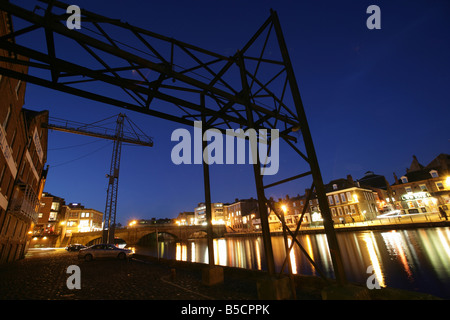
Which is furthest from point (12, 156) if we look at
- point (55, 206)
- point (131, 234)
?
point (55, 206)

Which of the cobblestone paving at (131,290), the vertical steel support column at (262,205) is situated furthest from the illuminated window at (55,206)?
the vertical steel support column at (262,205)

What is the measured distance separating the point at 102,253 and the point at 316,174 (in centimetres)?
2158

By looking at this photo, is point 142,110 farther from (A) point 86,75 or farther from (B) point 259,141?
(B) point 259,141

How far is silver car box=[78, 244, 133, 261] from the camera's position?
61.9 feet

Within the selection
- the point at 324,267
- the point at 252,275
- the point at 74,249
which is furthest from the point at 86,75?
the point at 74,249

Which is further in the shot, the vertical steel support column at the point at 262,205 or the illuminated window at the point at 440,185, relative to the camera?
the illuminated window at the point at 440,185

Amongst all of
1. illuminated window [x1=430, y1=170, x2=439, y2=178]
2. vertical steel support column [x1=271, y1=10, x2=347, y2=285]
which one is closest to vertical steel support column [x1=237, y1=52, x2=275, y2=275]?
vertical steel support column [x1=271, y1=10, x2=347, y2=285]

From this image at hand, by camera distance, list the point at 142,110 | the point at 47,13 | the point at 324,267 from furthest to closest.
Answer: the point at 324,267
the point at 142,110
the point at 47,13

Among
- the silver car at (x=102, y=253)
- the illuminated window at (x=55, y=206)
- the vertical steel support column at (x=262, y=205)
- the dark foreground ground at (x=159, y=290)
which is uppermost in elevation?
the illuminated window at (x=55, y=206)

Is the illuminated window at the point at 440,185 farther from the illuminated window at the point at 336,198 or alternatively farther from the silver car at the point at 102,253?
the silver car at the point at 102,253

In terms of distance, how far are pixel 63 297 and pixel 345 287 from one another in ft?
27.8

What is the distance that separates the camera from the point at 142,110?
22.1ft

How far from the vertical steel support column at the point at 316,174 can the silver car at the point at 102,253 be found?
63.6 ft

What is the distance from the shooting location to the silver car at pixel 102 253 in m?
18.9
